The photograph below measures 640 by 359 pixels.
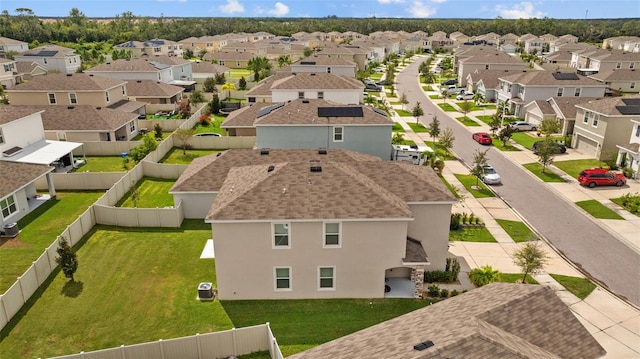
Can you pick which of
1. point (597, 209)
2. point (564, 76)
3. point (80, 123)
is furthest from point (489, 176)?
point (80, 123)

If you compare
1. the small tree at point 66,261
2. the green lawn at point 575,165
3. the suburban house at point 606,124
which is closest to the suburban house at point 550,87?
the suburban house at point 606,124

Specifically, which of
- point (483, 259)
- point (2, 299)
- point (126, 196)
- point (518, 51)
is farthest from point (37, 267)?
point (518, 51)

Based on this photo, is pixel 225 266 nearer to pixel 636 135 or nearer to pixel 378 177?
pixel 378 177

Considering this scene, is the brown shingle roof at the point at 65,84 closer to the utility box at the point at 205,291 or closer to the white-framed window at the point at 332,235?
the utility box at the point at 205,291

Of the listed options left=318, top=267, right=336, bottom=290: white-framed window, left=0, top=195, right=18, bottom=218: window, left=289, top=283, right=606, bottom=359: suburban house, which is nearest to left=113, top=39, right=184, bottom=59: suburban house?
left=0, top=195, right=18, bottom=218: window

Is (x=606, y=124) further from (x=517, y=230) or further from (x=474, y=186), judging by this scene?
(x=517, y=230)

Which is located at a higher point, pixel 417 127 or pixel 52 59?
pixel 52 59
